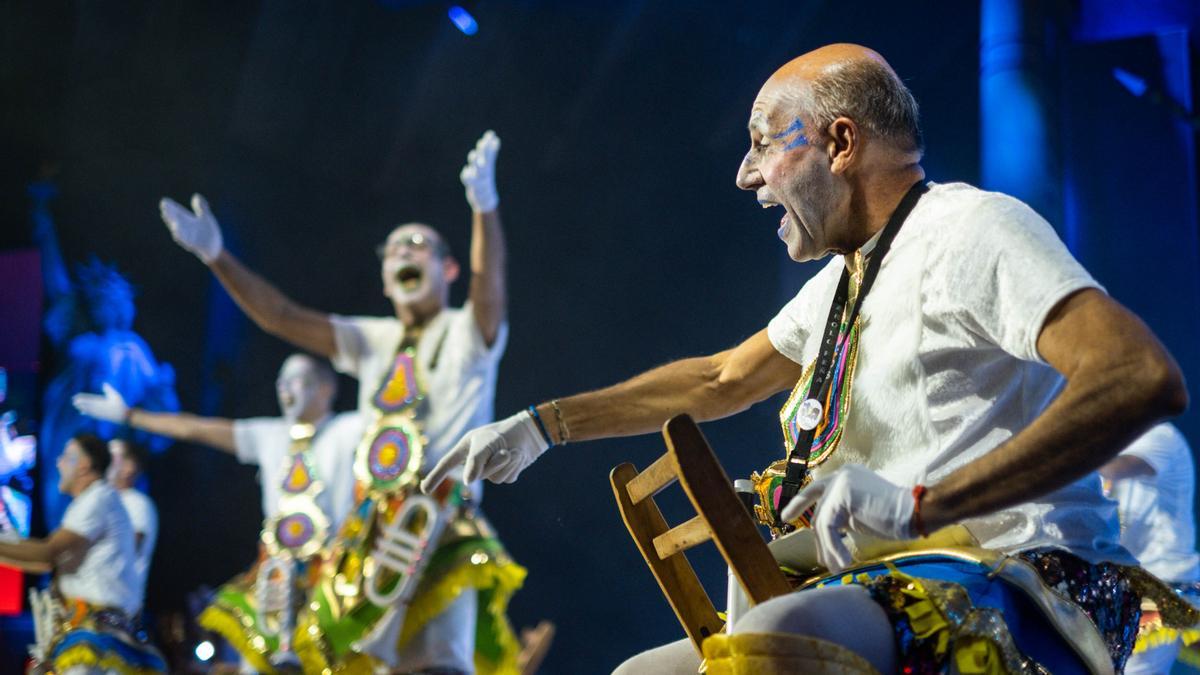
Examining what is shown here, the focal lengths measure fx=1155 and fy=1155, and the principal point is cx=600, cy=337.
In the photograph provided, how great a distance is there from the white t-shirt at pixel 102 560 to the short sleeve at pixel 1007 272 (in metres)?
4.05

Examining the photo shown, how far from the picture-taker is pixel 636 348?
505 centimetres

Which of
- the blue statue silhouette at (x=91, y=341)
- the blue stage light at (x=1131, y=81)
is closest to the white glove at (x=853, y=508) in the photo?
the blue stage light at (x=1131, y=81)

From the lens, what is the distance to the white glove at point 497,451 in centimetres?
175

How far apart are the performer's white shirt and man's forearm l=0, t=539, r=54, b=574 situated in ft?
4.42

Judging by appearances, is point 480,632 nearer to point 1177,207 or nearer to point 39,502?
point 1177,207

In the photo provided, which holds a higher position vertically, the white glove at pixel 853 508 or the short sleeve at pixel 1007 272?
the short sleeve at pixel 1007 272

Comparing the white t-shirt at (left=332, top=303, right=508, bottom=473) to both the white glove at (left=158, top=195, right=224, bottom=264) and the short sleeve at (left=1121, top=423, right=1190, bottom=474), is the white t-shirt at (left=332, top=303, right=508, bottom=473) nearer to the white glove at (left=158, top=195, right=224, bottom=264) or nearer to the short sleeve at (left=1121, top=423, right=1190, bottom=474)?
the white glove at (left=158, top=195, right=224, bottom=264)

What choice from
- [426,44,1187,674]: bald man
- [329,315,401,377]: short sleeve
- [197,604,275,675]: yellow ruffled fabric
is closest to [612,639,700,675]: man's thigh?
[426,44,1187,674]: bald man

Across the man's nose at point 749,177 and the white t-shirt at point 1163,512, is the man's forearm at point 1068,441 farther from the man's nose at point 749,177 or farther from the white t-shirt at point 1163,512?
the white t-shirt at point 1163,512

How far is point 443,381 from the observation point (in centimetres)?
438

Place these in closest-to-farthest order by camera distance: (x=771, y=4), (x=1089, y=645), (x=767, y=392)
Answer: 1. (x=1089, y=645)
2. (x=767, y=392)
3. (x=771, y=4)

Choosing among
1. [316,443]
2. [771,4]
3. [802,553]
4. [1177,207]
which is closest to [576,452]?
[316,443]

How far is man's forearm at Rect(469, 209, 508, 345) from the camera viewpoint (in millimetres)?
4414

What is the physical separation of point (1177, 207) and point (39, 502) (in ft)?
19.4
